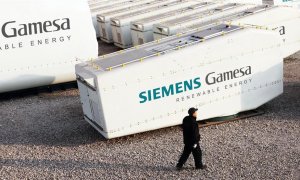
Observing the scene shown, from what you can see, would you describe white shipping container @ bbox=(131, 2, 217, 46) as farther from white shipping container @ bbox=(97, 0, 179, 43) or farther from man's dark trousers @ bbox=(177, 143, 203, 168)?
man's dark trousers @ bbox=(177, 143, 203, 168)

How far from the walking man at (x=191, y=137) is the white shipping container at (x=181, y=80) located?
1795 millimetres

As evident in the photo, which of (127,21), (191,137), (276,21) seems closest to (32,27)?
(127,21)

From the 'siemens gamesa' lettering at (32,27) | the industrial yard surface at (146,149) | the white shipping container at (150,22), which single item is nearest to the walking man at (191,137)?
the industrial yard surface at (146,149)

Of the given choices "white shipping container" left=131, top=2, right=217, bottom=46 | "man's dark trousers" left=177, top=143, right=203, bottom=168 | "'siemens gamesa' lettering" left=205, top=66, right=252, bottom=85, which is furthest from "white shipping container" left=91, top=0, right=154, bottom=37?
"man's dark trousers" left=177, top=143, right=203, bottom=168

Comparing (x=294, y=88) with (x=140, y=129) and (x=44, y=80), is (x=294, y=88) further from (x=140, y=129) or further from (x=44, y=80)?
(x=44, y=80)

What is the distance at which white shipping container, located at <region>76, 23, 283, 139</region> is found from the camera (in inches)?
404

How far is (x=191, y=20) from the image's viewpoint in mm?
15875

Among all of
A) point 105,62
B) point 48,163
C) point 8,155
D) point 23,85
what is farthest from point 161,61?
point 23,85

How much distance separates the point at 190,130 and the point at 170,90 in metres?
1.98

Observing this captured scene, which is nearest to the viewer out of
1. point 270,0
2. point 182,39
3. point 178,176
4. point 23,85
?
point 178,176

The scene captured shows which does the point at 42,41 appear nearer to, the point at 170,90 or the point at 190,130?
the point at 170,90

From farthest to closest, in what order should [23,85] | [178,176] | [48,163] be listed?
[23,85] < [48,163] < [178,176]

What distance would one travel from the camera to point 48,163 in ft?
32.5

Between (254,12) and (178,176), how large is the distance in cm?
733
